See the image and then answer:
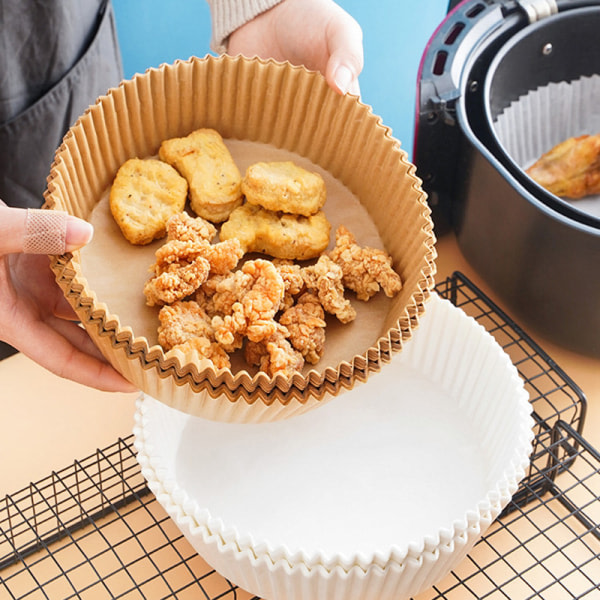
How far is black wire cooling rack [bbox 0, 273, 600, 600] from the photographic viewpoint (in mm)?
861

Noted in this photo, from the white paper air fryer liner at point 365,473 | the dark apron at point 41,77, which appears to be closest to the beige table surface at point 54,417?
the white paper air fryer liner at point 365,473

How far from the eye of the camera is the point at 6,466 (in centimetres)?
98

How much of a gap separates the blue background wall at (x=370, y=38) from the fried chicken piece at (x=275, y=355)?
1191mm

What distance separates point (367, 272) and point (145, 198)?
272mm

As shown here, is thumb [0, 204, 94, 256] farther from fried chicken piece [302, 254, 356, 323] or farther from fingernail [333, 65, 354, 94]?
fingernail [333, 65, 354, 94]

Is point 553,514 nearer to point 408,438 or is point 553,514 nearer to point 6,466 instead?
point 408,438

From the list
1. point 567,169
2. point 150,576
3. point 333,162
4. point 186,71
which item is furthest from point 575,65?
point 150,576

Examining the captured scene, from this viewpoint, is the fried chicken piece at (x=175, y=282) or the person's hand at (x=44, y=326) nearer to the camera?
the fried chicken piece at (x=175, y=282)

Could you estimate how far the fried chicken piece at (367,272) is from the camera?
0.80 meters

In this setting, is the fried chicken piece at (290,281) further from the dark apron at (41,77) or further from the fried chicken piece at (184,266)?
the dark apron at (41,77)

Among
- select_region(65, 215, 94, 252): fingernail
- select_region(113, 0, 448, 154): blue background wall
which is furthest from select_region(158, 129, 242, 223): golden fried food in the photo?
select_region(113, 0, 448, 154): blue background wall

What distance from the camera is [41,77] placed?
1.08 m

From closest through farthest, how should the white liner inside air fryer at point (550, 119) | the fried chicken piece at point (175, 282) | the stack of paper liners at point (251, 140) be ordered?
the stack of paper liners at point (251, 140) < the fried chicken piece at point (175, 282) < the white liner inside air fryer at point (550, 119)

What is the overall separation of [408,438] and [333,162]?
36 centimetres
